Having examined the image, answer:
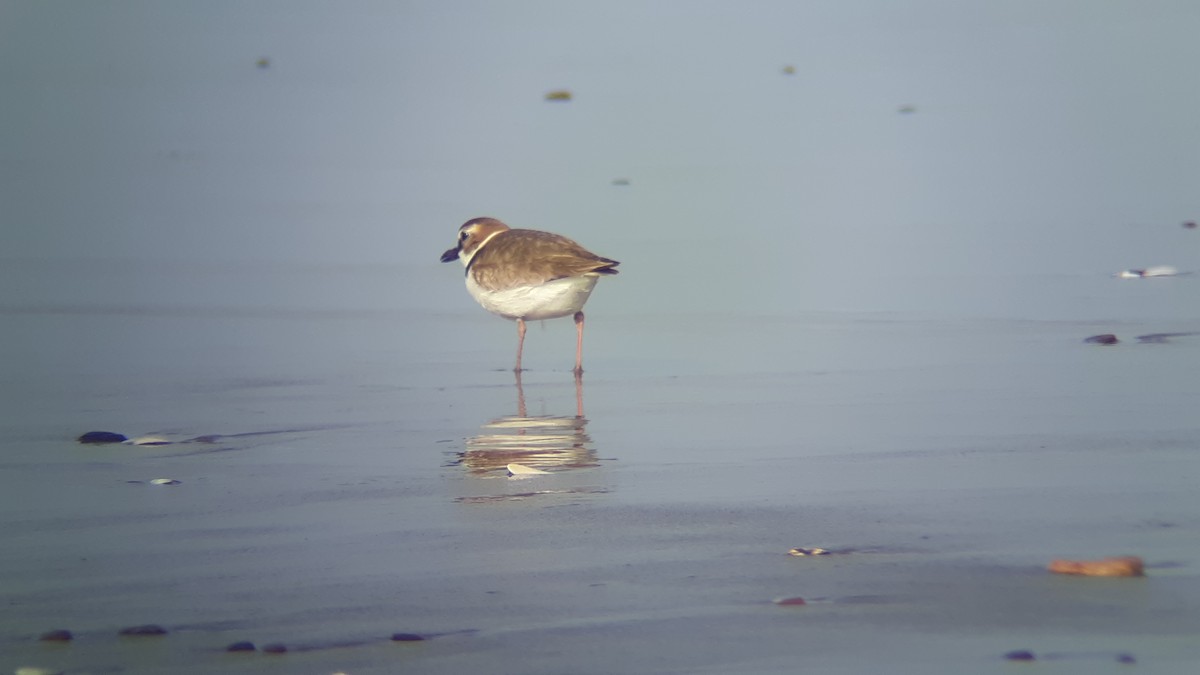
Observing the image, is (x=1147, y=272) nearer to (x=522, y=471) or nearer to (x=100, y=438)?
(x=522, y=471)

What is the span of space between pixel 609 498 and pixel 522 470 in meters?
0.54

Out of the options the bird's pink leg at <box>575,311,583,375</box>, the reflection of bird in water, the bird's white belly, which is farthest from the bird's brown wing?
the reflection of bird in water

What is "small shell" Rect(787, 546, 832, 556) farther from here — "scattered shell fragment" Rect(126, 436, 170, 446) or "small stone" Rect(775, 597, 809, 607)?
"scattered shell fragment" Rect(126, 436, 170, 446)

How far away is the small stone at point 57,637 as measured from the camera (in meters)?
4.30

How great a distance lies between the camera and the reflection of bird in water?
21.0 ft

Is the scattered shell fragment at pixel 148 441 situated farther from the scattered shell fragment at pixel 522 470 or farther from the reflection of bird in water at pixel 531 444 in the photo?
the scattered shell fragment at pixel 522 470

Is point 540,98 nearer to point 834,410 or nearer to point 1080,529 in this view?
point 834,410

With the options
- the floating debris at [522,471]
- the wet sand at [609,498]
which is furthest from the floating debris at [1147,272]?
the floating debris at [522,471]

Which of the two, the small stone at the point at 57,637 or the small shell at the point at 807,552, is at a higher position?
the small shell at the point at 807,552

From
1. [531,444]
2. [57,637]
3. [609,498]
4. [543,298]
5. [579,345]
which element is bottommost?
[57,637]

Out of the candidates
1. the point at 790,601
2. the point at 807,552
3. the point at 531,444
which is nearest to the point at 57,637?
the point at 790,601

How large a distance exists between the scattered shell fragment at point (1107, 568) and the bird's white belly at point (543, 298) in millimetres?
4703

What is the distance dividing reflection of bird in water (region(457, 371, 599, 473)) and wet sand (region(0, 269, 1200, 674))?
2cm

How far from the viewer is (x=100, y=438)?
676 cm
